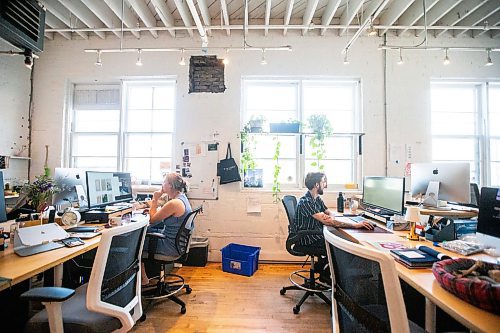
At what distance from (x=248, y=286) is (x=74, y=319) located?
76.0 inches

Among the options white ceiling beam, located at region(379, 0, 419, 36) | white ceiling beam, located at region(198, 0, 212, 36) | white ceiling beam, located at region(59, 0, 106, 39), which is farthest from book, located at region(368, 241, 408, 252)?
white ceiling beam, located at region(59, 0, 106, 39)

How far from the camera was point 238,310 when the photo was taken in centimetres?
236

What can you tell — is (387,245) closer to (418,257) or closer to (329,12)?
(418,257)

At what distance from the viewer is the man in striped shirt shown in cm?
244

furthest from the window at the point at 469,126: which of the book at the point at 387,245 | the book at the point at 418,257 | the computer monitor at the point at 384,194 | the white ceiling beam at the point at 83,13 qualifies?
the white ceiling beam at the point at 83,13

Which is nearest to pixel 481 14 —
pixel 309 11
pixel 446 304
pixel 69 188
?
pixel 309 11

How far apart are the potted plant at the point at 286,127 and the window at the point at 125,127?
5.48 feet

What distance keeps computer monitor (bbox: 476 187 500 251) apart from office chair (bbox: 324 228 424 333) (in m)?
1.03

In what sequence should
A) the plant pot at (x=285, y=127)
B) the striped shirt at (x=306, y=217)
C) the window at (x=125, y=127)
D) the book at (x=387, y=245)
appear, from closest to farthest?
the book at (x=387, y=245) → the striped shirt at (x=306, y=217) → the plant pot at (x=285, y=127) → the window at (x=125, y=127)

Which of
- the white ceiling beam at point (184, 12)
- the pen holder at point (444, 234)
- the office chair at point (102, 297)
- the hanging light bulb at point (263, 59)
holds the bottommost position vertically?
the office chair at point (102, 297)

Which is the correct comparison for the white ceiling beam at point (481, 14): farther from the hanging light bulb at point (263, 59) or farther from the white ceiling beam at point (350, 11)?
the hanging light bulb at point (263, 59)

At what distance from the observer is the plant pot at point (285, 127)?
12.2 ft

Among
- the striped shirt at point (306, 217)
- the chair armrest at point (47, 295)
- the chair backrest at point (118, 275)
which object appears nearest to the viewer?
the chair armrest at point (47, 295)

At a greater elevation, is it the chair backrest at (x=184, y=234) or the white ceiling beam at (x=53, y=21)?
the white ceiling beam at (x=53, y=21)
